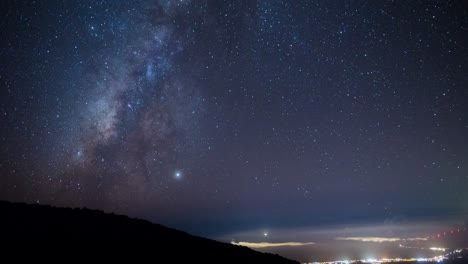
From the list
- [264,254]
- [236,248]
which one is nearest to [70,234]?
[236,248]

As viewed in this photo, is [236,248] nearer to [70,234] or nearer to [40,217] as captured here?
[70,234]

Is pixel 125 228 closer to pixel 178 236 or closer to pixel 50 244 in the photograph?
pixel 178 236

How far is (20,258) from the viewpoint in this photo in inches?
517

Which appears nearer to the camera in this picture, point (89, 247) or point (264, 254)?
point (89, 247)

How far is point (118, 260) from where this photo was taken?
15961mm

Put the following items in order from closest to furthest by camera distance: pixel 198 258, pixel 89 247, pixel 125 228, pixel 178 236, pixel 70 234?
pixel 89 247, pixel 70 234, pixel 198 258, pixel 125 228, pixel 178 236

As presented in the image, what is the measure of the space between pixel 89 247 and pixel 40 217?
597 cm

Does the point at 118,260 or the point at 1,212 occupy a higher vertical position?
the point at 1,212

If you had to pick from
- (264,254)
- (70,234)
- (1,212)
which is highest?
(1,212)

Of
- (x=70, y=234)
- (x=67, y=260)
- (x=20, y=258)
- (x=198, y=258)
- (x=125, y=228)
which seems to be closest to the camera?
(x=20, y=258)

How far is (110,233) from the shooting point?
21.2 meters

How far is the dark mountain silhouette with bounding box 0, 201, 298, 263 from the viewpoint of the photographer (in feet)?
58.2

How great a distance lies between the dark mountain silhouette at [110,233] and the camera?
698 inches

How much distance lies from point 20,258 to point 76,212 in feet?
38.0
